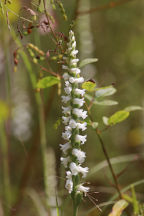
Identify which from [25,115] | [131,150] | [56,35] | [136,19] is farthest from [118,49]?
[56,35]

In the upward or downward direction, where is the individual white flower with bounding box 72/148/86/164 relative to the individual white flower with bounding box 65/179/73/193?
upward

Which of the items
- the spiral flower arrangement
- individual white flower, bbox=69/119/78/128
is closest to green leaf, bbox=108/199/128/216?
the spiral flower arrangement

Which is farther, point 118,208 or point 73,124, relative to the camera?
point 118,208

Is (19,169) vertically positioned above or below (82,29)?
below

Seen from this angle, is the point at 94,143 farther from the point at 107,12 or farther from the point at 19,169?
the point at 107,12

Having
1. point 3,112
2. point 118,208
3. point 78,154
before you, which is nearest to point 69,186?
point 78,154

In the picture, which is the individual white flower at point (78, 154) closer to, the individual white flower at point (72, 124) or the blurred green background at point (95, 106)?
the individual white flower at point (72, 124)

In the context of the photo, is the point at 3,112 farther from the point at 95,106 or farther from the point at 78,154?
the point at 78,154

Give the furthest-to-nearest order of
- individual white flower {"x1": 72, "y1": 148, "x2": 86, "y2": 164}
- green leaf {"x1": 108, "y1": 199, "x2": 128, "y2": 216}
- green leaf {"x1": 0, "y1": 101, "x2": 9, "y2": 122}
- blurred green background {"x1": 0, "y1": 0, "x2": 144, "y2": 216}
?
blurred green background {"x1": 0, "y1": 0, "x2": 144, "y2": 216} < green leaf {"x1": 0, "y1": 101, "x2": 9, "y2": 122} < green leaf {"x1": 108, "y1": 199, "x2": 128, "y2": 216} < individual white flower {"x1": 72, "y1": 148, "x2": 86, "y2": 164}

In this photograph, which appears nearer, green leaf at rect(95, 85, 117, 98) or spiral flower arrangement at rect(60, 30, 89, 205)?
spiral flower arrangement at rect(60, 30, 89, 205)

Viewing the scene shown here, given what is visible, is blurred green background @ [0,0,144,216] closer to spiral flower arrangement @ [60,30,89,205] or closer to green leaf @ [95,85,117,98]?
green leaf @ [95,85,117,98]

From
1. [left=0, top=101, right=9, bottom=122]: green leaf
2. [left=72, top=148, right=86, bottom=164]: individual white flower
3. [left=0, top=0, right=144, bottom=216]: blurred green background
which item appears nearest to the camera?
[left=72, top=148, right=86, bottom=164]: individual white flower
